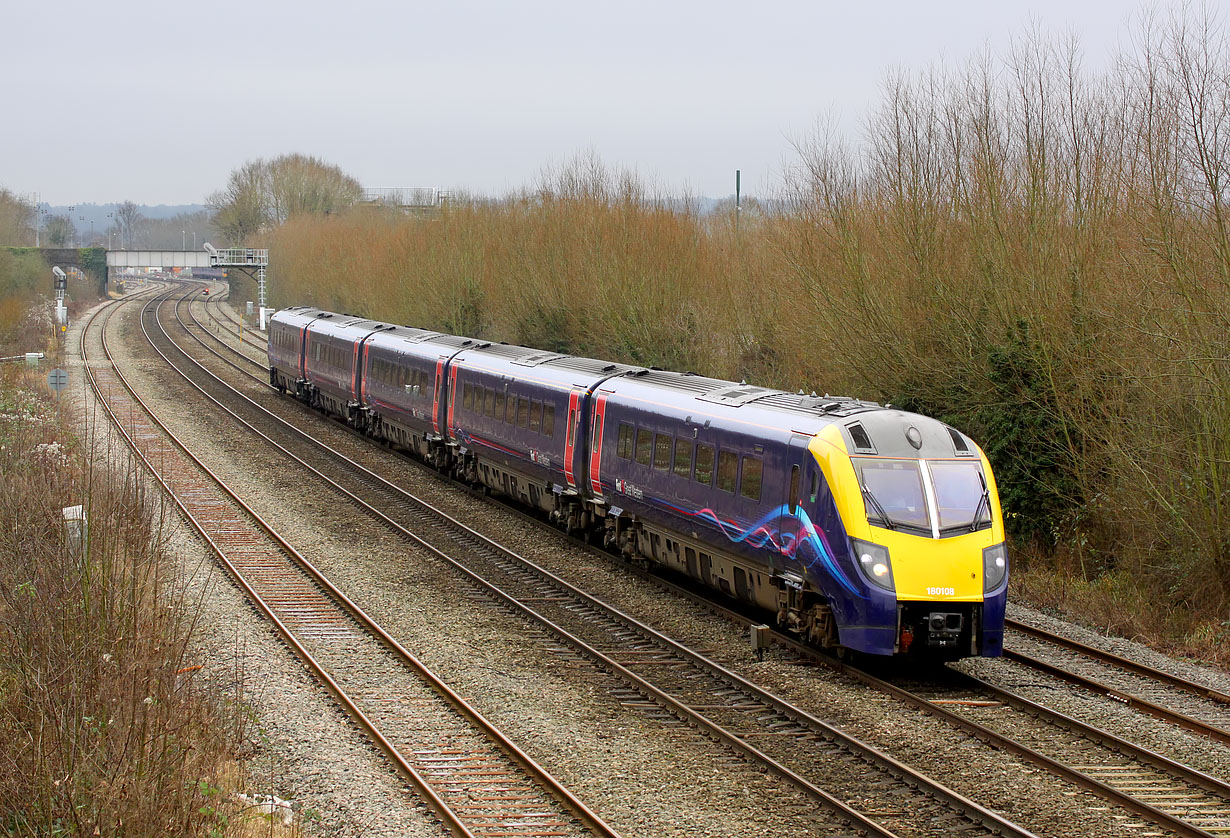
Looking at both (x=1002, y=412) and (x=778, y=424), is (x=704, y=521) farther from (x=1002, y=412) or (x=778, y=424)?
(x=1002, y=412)

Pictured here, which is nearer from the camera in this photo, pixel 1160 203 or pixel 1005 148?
pixel 1160 203

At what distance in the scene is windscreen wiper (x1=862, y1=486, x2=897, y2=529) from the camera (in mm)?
13398

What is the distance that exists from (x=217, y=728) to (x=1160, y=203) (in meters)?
14.1

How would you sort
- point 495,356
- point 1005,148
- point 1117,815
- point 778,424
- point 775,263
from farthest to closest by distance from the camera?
point 775,263 < point 495,356 < point 1005,148 < point 778,424 < point 1117,815

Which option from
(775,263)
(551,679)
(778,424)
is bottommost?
(551,679)

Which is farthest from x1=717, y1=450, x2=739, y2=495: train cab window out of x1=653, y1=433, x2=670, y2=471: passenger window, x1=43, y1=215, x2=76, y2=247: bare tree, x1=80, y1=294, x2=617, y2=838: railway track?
x1=43, y1=215, x2=76, y2=247: bare tree

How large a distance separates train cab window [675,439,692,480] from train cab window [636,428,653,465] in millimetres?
910

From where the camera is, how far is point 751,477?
15594mm

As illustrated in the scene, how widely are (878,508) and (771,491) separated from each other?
73.9 inches

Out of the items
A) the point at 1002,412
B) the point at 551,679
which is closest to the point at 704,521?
the point at 551,679

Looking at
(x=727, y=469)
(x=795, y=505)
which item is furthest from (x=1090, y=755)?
(x=727, y=469)

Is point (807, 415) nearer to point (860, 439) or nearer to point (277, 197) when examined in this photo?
point (860, 439)

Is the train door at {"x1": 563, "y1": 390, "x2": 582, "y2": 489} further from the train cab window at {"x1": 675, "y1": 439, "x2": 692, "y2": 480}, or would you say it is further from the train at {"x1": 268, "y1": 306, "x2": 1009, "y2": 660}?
the train cab window at {"x1": 675, "y1": 439, "x2": 692, "y2": 480}

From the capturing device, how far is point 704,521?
16.8 metres
